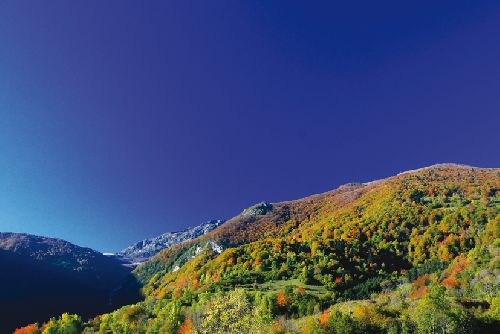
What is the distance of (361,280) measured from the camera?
4889 inches

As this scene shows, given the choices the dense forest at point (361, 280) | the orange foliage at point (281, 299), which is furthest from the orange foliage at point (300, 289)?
the orange foliage at point (281, 299)

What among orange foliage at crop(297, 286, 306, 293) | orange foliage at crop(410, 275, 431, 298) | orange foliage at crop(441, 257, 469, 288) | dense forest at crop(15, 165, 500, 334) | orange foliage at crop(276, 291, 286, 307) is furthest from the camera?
orange foliage at crop(297, 286, 306, 293)

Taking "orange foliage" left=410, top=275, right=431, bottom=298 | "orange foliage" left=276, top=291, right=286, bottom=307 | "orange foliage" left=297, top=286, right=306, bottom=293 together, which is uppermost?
"orange foliage" left=297, top=286, right=306, bottom=293

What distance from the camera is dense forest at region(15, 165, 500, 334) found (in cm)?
6150

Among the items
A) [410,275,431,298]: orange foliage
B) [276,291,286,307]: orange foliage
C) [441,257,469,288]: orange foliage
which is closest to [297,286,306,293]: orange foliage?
[276,291,286,307]: orange foliage

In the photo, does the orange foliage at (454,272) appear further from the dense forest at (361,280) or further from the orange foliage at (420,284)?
the orange foliage at (420,284)

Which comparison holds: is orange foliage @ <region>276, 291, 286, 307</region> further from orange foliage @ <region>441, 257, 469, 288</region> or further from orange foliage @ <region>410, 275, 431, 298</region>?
orange foliage @ <region>441, 257, 469, 288</region>

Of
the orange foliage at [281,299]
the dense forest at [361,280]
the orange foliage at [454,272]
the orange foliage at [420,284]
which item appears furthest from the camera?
the orange foliage at [420,284]

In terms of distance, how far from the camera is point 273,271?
435ft

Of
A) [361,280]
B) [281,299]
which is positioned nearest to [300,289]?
[281,299]

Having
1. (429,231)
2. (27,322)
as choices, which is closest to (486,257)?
(429,231)

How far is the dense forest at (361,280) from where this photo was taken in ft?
202

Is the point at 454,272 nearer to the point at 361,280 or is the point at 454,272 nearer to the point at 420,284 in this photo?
the point at 420,284

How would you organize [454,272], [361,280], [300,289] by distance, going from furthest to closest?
[361,280], [300,289], [454,272]
